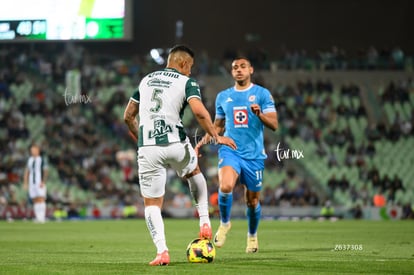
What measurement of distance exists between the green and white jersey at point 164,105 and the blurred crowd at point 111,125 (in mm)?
20596

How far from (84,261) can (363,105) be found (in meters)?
27.3

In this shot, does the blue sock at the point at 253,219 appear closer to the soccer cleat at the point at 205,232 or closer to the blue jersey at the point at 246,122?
the blue jersey at the point at 246,122

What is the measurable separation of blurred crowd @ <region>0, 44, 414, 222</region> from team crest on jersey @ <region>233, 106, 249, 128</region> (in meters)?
17.7

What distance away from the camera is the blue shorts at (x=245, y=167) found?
1277 centimetres

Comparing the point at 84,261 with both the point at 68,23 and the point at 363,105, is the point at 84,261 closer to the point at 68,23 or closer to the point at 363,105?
the point at 68,23

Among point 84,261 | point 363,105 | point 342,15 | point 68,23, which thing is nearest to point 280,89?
point 363,105

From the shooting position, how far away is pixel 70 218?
30828 mm

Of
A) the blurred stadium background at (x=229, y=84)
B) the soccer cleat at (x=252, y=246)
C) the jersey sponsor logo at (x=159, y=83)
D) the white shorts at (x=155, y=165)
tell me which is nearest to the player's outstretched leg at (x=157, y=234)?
the white shorts at (x=155, y=165)

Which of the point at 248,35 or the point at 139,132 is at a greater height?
the point at 248,35

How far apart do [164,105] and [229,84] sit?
90.2ft

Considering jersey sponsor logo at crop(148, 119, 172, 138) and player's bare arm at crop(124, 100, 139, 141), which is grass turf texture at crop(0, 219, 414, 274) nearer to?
jersey sponsor logo at crop(148, 119, 172, 138)

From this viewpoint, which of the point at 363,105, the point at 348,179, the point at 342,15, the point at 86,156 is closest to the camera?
the point at 348,179

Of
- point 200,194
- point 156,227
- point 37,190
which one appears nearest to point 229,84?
point 37,190

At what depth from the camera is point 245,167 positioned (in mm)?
12836
